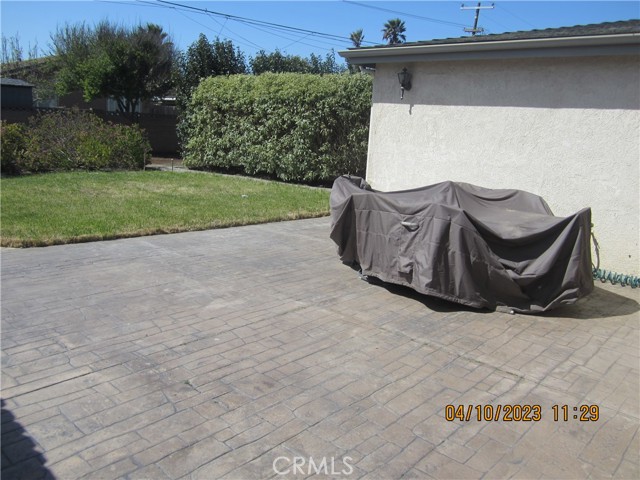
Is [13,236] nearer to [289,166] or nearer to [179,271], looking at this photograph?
[179,271]

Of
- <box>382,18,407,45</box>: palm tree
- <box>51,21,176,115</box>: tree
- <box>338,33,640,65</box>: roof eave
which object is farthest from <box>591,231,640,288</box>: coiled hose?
<box>382,18,407,45</box>: palm tree

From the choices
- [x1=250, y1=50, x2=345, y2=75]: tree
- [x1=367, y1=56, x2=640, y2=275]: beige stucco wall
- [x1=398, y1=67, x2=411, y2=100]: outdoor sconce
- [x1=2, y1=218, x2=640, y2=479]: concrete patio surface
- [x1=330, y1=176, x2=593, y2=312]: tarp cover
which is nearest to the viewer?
[x1=2, y1=218, x2=640, y2=479]: concrete patio surface

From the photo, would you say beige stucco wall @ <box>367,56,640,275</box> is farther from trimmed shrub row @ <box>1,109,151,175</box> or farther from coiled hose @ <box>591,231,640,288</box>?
trimmed shrub row @ <box>1,109,151,175</box>

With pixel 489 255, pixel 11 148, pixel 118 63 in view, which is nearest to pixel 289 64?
pixel 118 63

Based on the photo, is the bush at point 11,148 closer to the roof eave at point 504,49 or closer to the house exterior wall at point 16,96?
the house exterior wall at point 16,96

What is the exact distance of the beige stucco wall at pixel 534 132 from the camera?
21.3 feet

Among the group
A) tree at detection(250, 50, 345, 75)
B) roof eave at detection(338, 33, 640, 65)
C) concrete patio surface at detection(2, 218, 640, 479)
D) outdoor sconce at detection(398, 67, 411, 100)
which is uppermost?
tree at detection(250, 50, 345, 75)

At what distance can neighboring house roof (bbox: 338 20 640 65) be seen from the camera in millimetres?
6172

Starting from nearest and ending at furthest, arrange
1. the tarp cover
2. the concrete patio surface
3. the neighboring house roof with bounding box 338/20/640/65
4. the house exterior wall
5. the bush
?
1. the concrete patio surface
2. the tarp cover
3. the neighboring house roof with bounding box 338/20/640/65
4. the bush
5. the house exterior wall

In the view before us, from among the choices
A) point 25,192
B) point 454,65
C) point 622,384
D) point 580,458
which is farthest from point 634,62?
point 25,192

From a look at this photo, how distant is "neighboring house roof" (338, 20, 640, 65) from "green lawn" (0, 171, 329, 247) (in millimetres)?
3771

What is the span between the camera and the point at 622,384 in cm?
393

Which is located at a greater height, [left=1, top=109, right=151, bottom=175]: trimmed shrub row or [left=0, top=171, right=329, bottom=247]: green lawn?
[left=1, top=109, right=151, bottom=175]: trimmed shrub row

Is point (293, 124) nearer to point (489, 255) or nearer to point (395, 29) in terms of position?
point (489, 255)
